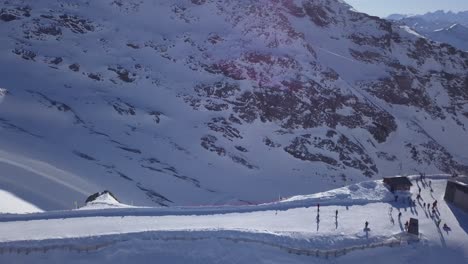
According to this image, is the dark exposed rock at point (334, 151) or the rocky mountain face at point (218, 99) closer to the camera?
the rocky mountain face at point (218, 99)

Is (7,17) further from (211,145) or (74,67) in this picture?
(211,145)

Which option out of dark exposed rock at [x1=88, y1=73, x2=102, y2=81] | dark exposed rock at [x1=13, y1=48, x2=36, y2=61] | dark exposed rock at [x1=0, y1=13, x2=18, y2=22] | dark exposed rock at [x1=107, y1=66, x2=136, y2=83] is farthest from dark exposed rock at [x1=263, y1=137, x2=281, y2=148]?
dark exposed rock at [x1=0, y1=13, x2=18, y2=22]

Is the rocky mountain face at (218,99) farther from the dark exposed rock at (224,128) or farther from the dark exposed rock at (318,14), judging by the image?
the dark exposed rock at (318,14)

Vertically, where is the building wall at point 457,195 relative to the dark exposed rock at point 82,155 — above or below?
below

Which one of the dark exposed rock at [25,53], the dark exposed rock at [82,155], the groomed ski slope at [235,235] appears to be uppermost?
the dark exposed rock at [25,53]

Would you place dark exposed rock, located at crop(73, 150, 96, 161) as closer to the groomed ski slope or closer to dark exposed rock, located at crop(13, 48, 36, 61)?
dark exposed rock, located at crop(13, 48, 36, 61)

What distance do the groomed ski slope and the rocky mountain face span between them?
2800 centimetres

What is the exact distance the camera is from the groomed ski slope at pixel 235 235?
26297 millimetres

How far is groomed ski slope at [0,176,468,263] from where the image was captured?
2630 centimetres

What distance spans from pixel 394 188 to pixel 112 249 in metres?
24.3

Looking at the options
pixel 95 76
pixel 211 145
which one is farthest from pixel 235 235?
pixel 95 76

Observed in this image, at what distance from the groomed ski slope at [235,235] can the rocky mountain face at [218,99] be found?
28.0 metres

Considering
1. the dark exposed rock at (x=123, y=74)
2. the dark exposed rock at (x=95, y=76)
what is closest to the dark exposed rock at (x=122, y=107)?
the dark exposed rock at (x=123, y=74)

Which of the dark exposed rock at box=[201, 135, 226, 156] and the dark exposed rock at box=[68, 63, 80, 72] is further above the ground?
the dark exposed rock at box=[68, 63, 80, 72]
